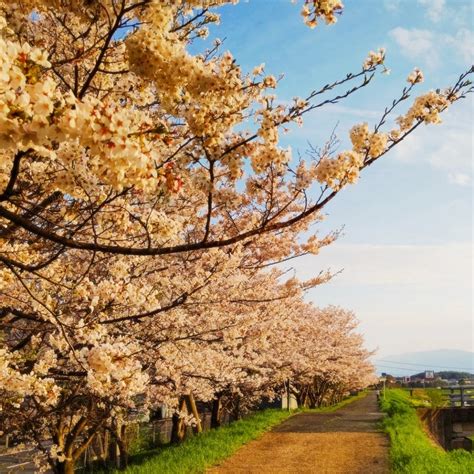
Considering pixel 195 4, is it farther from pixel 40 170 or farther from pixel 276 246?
pixel 276 246

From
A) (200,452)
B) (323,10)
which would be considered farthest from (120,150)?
(200,452)

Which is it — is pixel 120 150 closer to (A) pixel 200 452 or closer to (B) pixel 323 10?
(B) pixel 323 10

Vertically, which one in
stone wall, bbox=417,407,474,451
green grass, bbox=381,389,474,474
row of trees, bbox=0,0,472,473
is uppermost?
row of trees, bbox=0,0,472,473

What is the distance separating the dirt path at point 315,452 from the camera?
468 inches

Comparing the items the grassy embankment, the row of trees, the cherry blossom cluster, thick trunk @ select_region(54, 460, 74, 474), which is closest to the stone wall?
the grassy embankment

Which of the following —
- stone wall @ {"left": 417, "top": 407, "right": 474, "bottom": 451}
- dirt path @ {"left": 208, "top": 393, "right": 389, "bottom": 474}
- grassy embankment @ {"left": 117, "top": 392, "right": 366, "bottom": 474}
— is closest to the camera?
grassy embankment @ {"left": 117, "top": 392, "right": 366, "bottom": 474}

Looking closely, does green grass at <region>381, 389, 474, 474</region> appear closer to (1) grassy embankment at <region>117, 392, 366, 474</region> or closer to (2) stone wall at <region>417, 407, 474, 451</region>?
(1) grassy embankment at <region>117, 392, 366, 474</region>

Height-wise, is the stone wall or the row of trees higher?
the row of trees

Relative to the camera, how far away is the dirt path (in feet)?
39.0

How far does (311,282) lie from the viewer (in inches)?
515

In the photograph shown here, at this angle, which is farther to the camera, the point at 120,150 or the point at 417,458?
the point at 417,458

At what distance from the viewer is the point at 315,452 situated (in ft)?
46.1

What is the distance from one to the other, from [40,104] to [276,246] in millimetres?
11202

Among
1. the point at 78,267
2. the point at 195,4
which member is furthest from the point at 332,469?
the point at 195,4
